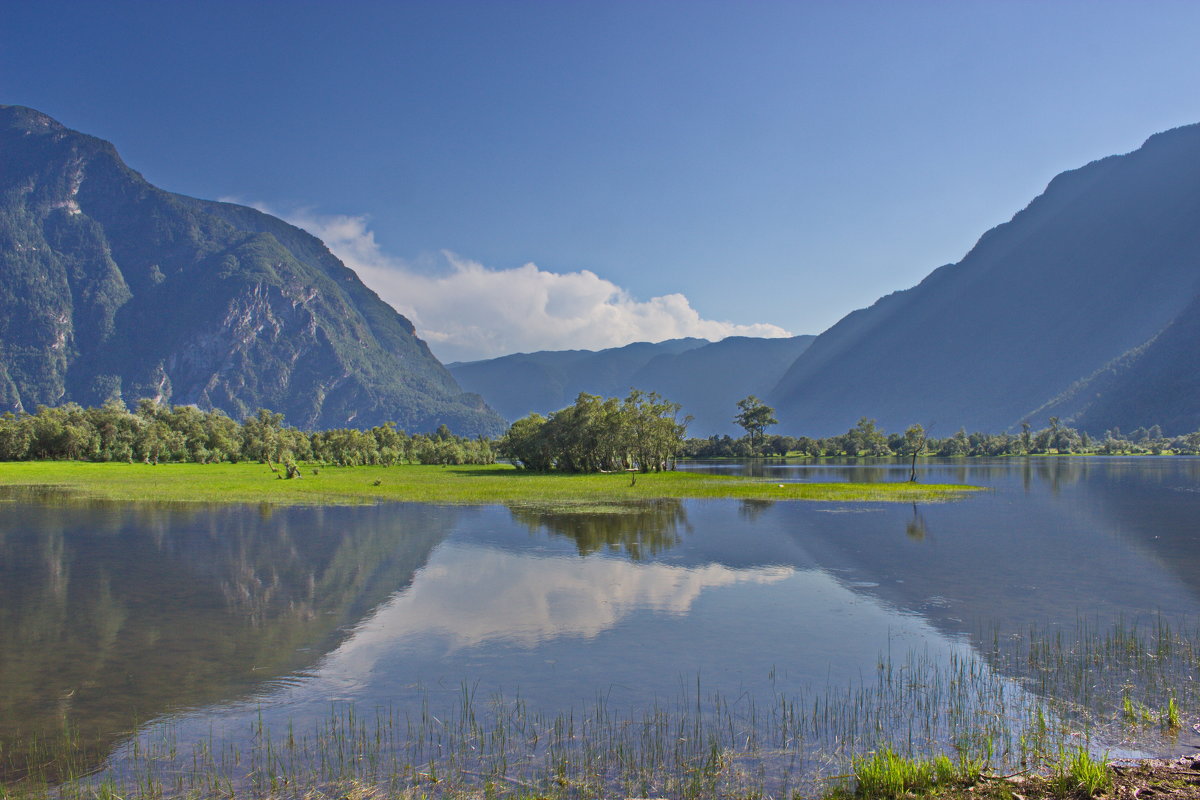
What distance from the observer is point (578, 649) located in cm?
1769

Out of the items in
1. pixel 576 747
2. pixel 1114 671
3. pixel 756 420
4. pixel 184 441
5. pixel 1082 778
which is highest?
pixel 756 420

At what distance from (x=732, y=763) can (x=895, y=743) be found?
10.3 ft

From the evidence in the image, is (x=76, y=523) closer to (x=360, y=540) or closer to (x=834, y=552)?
(x=360, y=540)

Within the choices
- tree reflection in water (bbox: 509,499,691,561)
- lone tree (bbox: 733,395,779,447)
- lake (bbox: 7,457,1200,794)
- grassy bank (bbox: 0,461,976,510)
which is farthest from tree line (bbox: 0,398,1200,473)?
lake (bbox: 7,457,1200,794)

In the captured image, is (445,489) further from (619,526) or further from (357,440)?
(357,440)

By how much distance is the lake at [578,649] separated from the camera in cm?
1200

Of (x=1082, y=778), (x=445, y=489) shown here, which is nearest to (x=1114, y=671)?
(x=1082, y=778)

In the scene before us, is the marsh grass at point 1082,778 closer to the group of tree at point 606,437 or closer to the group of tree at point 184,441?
the group of tree at point 606,437

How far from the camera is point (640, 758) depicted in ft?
37.0

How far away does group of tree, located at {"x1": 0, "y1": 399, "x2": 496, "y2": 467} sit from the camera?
114m

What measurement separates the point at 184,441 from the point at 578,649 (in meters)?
130

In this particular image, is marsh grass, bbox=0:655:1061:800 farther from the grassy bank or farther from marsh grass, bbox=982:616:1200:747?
the grassy bank

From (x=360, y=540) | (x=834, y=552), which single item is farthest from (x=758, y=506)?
(x=360, y=540)

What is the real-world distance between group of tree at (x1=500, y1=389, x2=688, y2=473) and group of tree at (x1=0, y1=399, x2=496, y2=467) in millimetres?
38152
